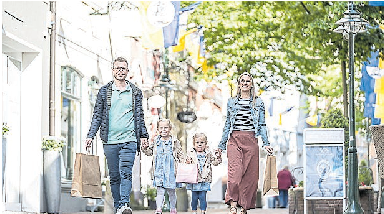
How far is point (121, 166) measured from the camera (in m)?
12.6

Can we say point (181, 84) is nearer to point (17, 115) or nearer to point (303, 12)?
point (303, 12)

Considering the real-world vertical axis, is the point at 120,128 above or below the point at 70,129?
below

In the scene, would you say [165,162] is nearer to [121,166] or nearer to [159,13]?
[121,166]

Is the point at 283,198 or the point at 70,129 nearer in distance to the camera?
the point at 70,129

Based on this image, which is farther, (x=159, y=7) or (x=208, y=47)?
(x=208, y=47)

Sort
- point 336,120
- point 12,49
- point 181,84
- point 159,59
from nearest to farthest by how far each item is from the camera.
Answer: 1. point 12,49
2. point 336,120
3. point 159,59
4. point 181,84

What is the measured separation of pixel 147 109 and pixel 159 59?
287 cm

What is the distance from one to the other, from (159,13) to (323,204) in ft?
26.8

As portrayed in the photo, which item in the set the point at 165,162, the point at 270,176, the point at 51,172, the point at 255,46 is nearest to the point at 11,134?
the point at 51,172

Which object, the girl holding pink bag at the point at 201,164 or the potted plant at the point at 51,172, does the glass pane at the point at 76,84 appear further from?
the girl holding pink bag at the point at 201,164

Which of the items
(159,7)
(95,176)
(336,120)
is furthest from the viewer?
(159,7)

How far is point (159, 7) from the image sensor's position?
24500mm

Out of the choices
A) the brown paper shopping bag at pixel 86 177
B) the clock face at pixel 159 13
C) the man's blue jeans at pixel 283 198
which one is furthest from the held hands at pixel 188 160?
the man's blue jeans at pixel 283 198

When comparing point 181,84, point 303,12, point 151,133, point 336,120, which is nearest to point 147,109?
point 151,133
